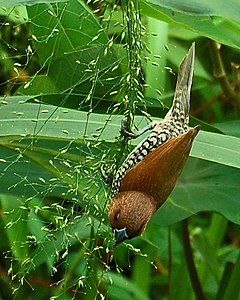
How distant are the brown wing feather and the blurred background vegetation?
0.06 metres

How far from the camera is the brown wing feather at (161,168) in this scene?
831mm

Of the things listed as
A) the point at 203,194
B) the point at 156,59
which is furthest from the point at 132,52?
the point at 203,194

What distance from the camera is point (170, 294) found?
1639 mm

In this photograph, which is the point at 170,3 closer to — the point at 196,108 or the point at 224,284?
the point at 224,284

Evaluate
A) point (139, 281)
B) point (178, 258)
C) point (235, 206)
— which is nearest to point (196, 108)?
point (178, 258)

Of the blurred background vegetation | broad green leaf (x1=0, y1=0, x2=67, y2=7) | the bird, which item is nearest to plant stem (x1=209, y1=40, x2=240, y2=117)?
the blurred background vegetation

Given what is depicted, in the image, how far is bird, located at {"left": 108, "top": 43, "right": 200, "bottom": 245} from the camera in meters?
0.83

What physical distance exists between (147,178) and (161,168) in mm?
19

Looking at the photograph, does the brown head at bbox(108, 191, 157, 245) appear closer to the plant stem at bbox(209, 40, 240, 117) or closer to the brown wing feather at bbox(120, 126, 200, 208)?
the brown wing feather at bbox(120, 126, 200, 208)

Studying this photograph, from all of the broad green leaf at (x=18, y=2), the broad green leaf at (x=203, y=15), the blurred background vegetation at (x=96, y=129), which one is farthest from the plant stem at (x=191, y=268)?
the broad green leaf at (x=18, y=2)

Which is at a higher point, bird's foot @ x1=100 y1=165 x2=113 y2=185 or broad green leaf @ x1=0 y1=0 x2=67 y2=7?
broad green leaf @ x1=0 y1=0 x2=67 y2=7

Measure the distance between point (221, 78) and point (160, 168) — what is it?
88cm

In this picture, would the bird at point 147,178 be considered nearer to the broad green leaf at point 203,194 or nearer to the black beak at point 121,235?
the black beak at point 121,235

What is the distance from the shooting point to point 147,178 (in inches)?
33.1
